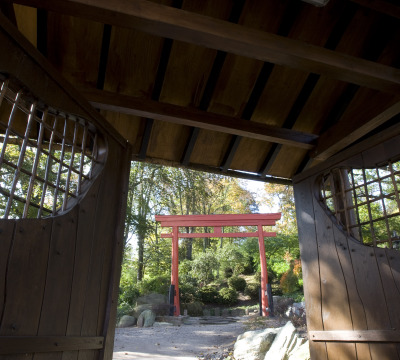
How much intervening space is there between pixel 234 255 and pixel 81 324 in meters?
12.6

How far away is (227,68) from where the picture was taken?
2.15 m

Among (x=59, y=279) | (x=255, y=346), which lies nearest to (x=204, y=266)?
(x=255, y=346)

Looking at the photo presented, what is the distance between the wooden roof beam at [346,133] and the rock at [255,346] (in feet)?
10.7

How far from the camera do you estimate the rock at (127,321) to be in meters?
8.13

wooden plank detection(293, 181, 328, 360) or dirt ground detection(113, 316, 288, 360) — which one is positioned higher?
wooden plank detection(293, 181, 328, 360)

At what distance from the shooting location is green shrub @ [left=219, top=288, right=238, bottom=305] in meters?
11.9

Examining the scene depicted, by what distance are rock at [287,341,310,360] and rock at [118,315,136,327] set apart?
17.2 ft

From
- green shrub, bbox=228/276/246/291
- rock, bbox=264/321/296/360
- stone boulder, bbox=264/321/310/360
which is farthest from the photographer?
green shrub, bbox=228/276/246/291

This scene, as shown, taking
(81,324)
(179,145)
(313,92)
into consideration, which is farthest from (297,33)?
(81,324)

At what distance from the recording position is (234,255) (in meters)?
13.7

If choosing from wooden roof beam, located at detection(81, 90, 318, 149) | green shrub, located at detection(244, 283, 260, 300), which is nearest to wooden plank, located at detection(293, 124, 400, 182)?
wooden roof beam, located at detection(81, 90, 318, 149)

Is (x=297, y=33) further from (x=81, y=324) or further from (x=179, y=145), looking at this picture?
(x=81, y=324)

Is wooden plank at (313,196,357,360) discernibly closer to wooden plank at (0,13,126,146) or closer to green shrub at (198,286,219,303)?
wooden plank at (0,13,126,146)

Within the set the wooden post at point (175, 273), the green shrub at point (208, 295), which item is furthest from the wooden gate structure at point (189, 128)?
the green shrub at point (208, 295)
